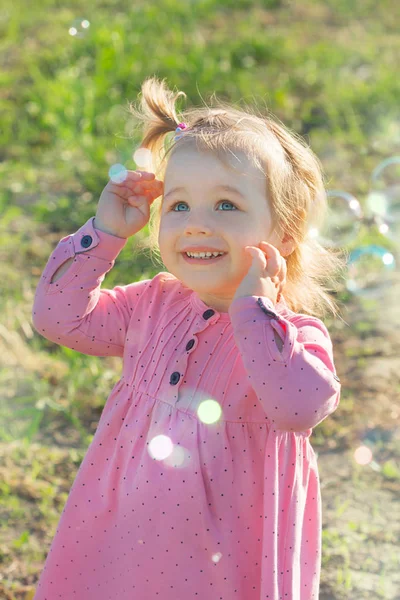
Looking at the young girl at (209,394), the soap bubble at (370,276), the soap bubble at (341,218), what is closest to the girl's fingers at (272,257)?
the young girl at (209,394)

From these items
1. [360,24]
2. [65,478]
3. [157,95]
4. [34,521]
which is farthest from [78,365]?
[360,24]

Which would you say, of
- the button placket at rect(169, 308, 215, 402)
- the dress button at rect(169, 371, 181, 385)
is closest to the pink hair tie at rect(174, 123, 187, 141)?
the button placket at rect(169, 308, 215, 402)

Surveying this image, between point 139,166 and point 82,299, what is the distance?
370 millimetres

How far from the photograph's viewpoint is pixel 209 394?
186cm


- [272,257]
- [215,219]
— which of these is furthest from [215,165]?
[272,257]

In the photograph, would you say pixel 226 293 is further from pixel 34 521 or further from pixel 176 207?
pixel 34 521

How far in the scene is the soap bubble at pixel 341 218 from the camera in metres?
3.42

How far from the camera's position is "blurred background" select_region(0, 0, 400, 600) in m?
2.73

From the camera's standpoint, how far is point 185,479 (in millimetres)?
1825

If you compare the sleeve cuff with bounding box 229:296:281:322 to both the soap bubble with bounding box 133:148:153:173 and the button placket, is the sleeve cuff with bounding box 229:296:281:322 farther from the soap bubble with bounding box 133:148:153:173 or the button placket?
the soap bubble with bounding box 133:148:153:173

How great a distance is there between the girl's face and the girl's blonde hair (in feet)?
0.08

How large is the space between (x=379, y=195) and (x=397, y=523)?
2.21m

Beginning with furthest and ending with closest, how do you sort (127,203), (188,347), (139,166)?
(139,166)
(127,203)
(188,347)

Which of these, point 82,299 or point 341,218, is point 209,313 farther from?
point 341,218
